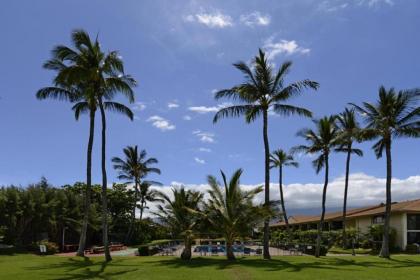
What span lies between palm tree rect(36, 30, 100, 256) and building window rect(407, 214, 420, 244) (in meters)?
28.5

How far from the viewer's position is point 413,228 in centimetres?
4069

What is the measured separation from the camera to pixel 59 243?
41812 millimetres

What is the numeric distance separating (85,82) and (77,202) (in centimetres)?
1759

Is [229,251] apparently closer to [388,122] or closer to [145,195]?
[388,122]

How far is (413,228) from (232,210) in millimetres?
22840

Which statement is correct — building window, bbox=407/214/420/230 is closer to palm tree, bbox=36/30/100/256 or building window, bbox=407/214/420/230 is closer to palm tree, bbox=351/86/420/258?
palm tree, bbox=351/86/420/258

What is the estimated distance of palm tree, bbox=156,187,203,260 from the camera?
28.0 metres

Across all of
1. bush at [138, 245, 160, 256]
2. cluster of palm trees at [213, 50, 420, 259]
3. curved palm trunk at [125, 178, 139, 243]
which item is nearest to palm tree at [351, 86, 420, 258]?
cluster of palm trees at [213, 50, 420, 259]

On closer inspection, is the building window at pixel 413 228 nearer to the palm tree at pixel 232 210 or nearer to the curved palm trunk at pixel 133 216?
the palm tree at pixel 232 210

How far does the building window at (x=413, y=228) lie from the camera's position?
133 feet

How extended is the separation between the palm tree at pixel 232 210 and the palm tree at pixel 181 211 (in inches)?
69.2

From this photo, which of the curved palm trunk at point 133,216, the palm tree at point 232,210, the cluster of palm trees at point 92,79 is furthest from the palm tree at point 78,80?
the curved palm trunk at point 133,216

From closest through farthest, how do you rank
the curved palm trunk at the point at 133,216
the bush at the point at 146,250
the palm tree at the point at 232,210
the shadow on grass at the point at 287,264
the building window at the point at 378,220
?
1. the shadow on grass at the point at 287,264
2. the palm tree at the point at 232,210
3. the bush at the point at 146,250
4. the building window at the point at 378,220
5. the curved palm trunk at the point at 133,216

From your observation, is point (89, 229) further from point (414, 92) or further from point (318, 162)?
point (414, 92)
